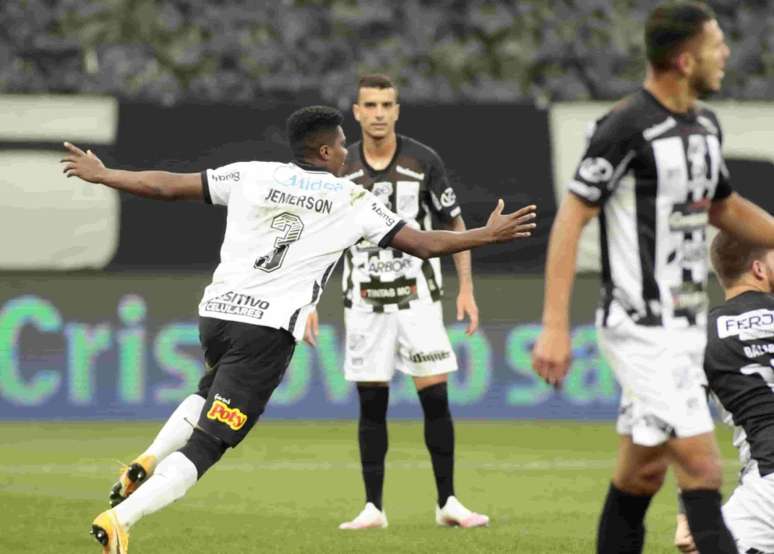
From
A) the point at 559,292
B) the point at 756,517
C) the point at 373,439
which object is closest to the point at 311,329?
the point at 373,439

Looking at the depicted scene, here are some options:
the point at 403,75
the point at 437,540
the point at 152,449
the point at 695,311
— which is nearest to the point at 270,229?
the point at 152,449

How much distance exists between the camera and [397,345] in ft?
30.6

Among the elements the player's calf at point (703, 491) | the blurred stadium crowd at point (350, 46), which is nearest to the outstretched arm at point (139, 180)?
the player's calf at point (703, 491)

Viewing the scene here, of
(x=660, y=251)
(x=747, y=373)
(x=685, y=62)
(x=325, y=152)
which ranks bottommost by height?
(x=747, y=373)

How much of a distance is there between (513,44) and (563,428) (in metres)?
5.22

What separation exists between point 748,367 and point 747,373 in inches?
0.9

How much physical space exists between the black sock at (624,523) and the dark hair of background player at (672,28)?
4.55ft

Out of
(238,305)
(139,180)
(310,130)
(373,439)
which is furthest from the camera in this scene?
(373,439)

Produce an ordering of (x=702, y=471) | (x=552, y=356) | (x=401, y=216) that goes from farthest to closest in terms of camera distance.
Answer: (x=401, y=216) < (x=702, y=471) < (x=552, y=356)

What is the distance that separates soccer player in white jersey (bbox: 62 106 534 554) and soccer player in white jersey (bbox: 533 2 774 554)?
5.33 feet

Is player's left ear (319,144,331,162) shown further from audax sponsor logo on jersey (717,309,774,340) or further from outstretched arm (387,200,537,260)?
audax sponsor logo on jersey (717,309,774,340)

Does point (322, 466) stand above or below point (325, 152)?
below

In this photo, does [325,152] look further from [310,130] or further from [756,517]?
[756,517]

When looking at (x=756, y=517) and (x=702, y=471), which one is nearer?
(x=702, y=471)
